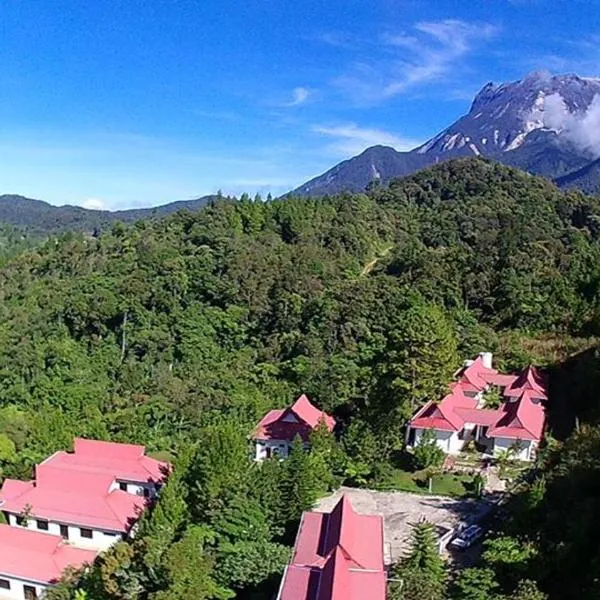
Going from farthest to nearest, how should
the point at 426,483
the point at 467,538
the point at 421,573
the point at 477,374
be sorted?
the point at 477,374 → the point at 426,483 → the point at 467,538 → the point at 421,573

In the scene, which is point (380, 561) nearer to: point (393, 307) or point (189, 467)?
point (189, 467)

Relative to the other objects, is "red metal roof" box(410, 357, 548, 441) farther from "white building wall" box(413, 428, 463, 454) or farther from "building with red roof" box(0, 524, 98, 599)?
"building with red roof" box(0, 524, 98, 599)

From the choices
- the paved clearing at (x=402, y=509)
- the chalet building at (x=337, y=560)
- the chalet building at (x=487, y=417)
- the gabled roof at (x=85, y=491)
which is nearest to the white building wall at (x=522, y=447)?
the chalet building at (x=487, y=417)

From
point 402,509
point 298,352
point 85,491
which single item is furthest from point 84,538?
point 298,352

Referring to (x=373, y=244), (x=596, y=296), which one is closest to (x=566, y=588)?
(x=596, y=296)

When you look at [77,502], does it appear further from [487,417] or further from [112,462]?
[487,417]

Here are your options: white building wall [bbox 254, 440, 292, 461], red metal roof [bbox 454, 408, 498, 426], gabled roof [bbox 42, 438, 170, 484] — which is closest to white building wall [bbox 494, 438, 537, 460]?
red metal roof [bbox 454, 408, 498, 426]
